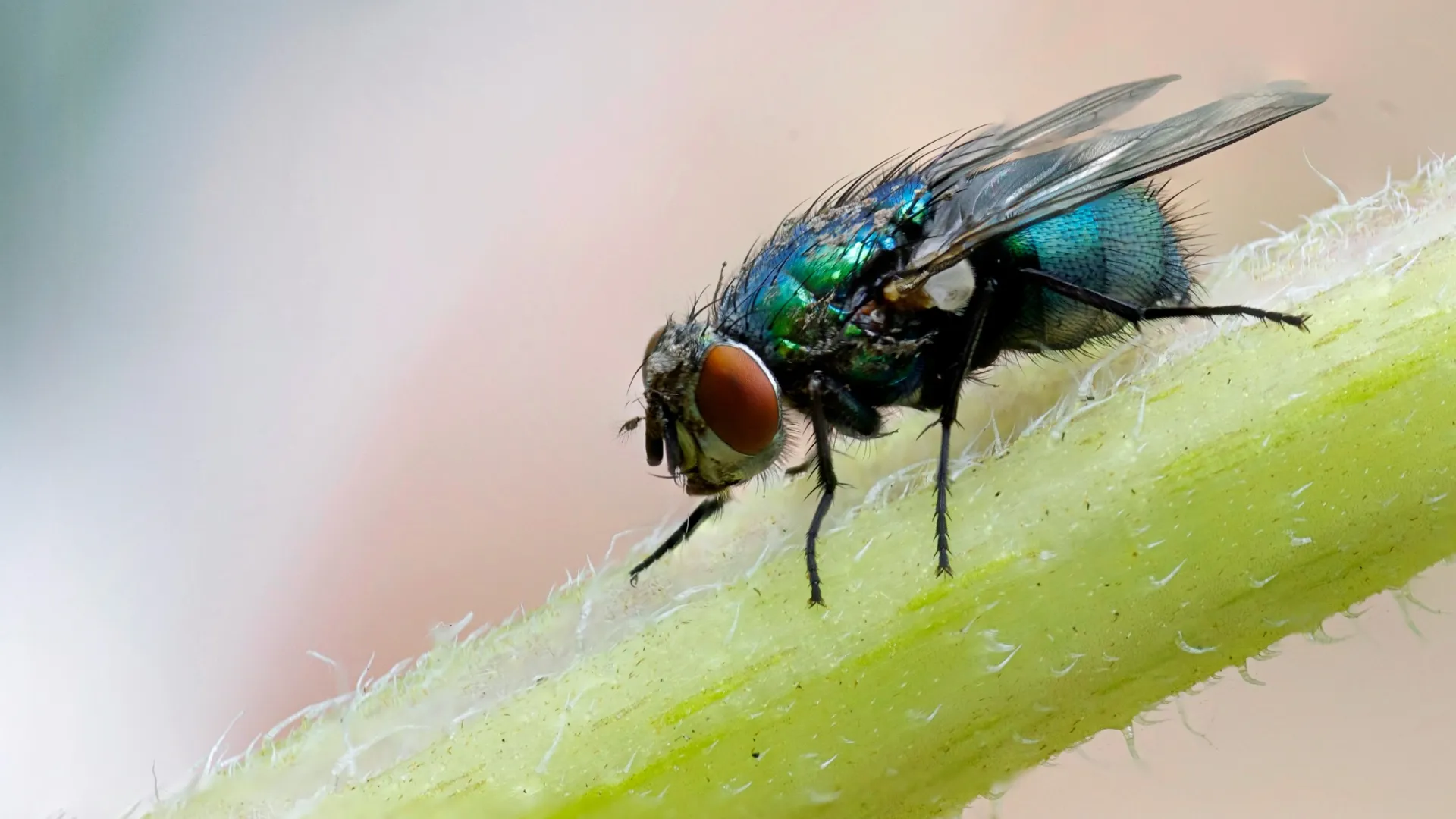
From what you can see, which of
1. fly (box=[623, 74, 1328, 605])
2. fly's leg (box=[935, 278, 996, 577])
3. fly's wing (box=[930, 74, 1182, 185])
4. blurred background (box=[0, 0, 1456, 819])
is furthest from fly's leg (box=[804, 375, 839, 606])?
blurred background (box=[0, 0, 1456, 819])

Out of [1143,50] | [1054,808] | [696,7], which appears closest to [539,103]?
[696,7]

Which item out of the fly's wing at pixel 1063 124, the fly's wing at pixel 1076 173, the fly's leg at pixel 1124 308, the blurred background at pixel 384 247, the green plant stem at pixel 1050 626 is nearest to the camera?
the green plant stem at pixel 1050 626

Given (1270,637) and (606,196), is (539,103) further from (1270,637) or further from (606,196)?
(1270,637)

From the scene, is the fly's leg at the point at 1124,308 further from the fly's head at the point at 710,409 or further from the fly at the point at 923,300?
the fly's head at the point at 710,409

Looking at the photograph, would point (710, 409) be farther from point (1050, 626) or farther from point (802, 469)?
point (1050, 626)

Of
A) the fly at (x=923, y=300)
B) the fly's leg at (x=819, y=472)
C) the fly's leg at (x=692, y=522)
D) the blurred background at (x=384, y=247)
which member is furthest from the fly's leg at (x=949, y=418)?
the blurred background at (x=384, y=247)
